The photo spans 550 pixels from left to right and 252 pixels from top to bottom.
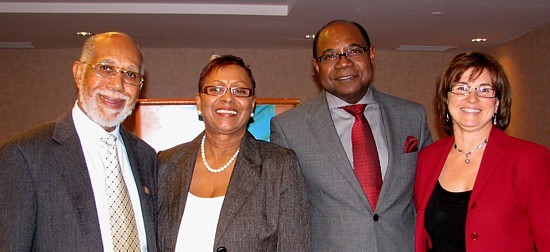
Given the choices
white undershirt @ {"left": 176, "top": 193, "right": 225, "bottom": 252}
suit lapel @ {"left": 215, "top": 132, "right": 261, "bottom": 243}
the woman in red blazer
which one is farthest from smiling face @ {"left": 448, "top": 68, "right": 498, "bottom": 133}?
white undershirt @ {"left": 176, "top": 193, "right": 225, "bottom": 252}

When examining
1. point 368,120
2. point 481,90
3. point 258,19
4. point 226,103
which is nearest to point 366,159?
point 368,120

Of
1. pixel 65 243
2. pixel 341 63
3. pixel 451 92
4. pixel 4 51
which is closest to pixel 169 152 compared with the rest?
pixel 65 243

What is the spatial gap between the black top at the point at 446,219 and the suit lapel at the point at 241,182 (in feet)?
2.59

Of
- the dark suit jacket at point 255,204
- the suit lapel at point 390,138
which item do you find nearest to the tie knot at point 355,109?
the suit lapel at point 390,138

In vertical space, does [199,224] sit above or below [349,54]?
below

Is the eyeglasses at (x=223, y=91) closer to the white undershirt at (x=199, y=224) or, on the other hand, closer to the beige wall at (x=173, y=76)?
the white undershirt at (x=199, y=224)

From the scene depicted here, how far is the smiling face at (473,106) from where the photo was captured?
2314mm

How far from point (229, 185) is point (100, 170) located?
0.53 metres

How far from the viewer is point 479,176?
225 centimetres

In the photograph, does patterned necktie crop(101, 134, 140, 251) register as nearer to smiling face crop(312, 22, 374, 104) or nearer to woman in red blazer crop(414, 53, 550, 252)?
smiling face crop(312, 22, 374, 104)

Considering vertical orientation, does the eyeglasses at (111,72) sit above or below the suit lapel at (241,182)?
above

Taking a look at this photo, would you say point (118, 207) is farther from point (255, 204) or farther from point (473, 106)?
point (473, 106)

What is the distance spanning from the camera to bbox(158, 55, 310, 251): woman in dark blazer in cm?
219

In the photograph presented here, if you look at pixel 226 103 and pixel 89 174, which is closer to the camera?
pixel 89 174
